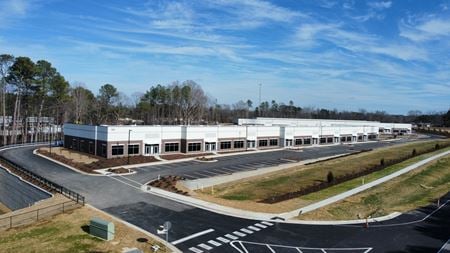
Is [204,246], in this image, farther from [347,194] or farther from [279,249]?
[347,194]

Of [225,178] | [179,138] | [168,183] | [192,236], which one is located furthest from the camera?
[179,138]

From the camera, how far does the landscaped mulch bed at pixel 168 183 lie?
38447 mm

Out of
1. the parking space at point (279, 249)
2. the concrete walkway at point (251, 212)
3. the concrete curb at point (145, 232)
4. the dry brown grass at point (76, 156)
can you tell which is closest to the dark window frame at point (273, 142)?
the dry brown grass at point (76, 156)

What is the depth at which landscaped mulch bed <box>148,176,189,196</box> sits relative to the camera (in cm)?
3845

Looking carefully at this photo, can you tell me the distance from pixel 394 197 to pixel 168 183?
24.3 meters

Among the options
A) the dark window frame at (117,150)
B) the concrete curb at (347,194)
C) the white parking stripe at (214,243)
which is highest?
the dark window frame at (117,150)

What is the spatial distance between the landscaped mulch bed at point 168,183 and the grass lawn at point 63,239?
11.3m

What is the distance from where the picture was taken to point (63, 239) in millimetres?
24266

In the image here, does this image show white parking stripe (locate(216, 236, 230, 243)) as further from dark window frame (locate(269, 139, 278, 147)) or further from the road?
dark window frame (locate(269, 139, 278, 147))

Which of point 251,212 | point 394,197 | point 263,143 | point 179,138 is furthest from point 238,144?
point 251,212

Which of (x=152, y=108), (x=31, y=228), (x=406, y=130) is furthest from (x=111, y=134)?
(x=406, y=130)

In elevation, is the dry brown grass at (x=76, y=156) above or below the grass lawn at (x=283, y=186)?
above

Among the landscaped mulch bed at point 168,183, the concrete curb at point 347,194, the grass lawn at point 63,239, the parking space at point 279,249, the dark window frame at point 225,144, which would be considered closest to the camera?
the parking space at point 279,249

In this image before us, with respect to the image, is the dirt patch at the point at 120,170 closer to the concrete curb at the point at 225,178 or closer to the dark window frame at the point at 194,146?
the concrete curb at the point at 225,178
